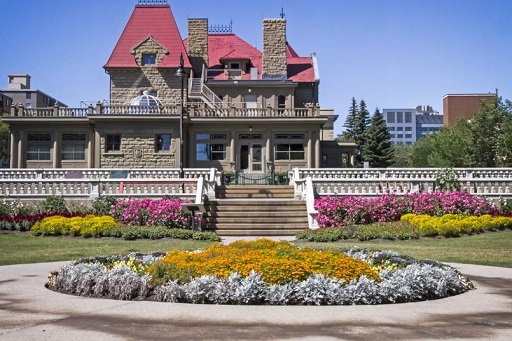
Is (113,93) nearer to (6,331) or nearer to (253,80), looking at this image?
(253,80)

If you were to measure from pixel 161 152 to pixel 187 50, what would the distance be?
12601 mm

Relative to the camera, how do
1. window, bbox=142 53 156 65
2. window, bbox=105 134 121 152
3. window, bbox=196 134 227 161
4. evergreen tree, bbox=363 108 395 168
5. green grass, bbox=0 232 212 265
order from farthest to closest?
evergreen tree, bbox=363 108 395 168 < window, bbox=142 53 156 65 < window, bbox=196 134 227 161 < window, bbox=105 134 121 152 < green grass, bbox=0 232 212 265

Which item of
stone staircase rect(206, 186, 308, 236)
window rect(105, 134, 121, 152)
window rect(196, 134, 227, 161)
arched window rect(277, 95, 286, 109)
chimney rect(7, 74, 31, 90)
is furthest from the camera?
chimney rect(7, 74, 31, 90)

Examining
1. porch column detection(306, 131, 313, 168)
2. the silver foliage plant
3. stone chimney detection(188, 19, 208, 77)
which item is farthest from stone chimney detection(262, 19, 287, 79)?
the silver foliage plant

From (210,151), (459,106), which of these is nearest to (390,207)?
(210,151)

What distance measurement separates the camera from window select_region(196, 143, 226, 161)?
153ft

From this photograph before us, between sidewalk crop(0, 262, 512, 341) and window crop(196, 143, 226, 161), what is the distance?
36369mm

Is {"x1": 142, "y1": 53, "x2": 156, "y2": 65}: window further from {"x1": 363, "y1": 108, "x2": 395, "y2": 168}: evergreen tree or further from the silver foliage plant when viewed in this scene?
the silver foliage plant

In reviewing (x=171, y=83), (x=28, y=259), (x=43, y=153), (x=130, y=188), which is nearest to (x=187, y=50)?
(x=171, y=83)

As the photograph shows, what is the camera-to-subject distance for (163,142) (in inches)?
1795

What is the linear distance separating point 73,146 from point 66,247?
96.8 feet

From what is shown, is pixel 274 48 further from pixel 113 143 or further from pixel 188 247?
pixel 188 247

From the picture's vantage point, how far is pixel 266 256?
432 inches

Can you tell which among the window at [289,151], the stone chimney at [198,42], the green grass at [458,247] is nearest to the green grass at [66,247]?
the green grass at [458,247]
